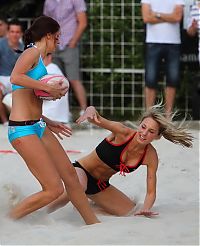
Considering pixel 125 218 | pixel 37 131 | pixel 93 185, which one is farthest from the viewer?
pixel 93 185

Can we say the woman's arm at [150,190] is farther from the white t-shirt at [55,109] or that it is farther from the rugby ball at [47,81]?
the white t-shirt at [55,109]

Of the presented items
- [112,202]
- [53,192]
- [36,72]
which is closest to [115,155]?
[112,202]

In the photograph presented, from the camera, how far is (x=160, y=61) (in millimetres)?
10414

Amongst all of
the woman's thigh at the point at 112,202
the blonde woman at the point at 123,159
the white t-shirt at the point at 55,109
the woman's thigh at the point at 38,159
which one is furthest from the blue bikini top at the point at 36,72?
the white t-shirt at the point at 55,109

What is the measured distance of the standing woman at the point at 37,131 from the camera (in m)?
5.62

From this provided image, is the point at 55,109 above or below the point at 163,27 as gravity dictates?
below

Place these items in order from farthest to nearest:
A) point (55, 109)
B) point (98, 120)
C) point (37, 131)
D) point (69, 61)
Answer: point (69, 61)
point (55, 109)
point (98, 120)
point (37, 131)

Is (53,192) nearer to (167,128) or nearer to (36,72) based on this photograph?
Answer: (36,72)

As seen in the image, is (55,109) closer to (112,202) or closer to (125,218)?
(112,202)

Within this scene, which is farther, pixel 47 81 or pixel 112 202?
pixel 112 202

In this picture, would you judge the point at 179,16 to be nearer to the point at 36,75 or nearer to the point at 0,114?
the point at 0,114

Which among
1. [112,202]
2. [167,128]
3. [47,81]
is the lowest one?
[112,202]

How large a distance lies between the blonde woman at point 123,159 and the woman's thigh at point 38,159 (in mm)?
535

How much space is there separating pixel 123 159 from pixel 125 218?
1.65 feet
